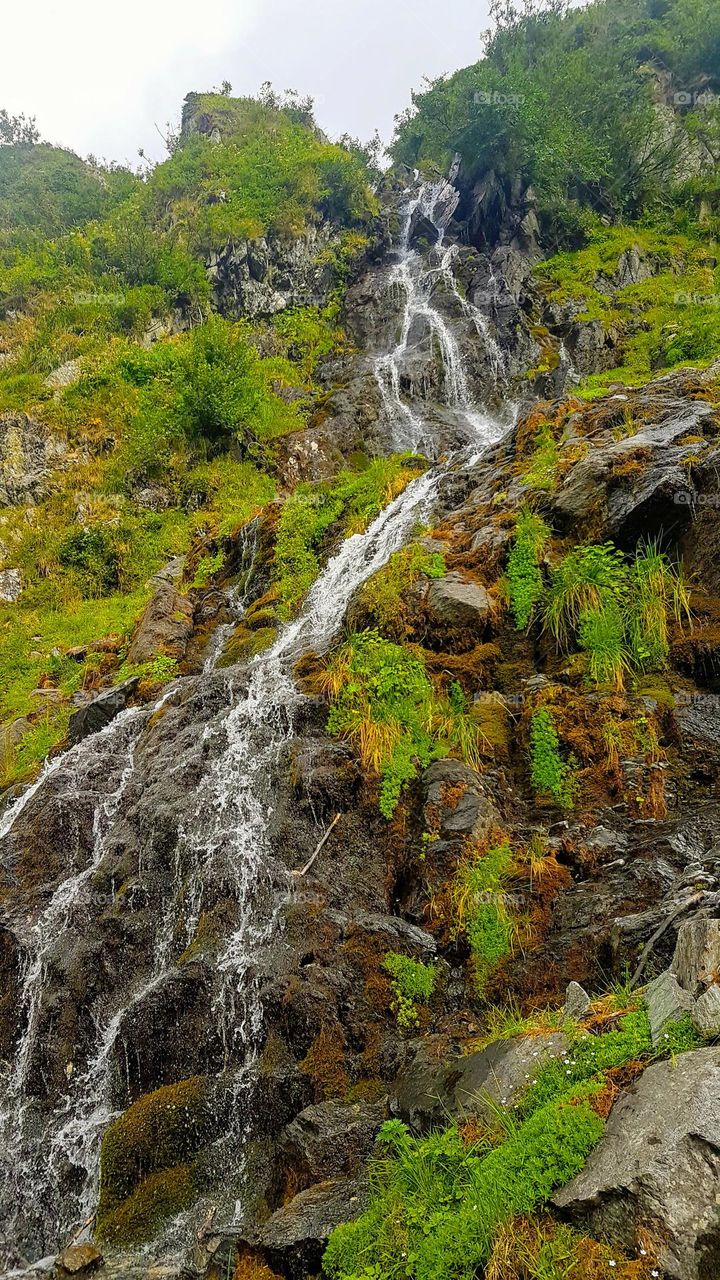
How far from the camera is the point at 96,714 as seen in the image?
A: 410 inches

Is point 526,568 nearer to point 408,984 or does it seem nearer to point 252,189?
point 408,984

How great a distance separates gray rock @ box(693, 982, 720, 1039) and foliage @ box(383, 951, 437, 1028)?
9.12 ft

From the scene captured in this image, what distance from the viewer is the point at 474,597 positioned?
26.1ft

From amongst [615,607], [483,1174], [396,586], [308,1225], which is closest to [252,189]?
[396,586]

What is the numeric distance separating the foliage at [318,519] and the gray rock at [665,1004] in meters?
Result: 8.87

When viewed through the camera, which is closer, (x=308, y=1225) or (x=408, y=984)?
(x=308, y=1225)

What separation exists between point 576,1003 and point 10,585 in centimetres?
1793

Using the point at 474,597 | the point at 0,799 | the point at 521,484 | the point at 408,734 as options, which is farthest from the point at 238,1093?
the point at 521,484

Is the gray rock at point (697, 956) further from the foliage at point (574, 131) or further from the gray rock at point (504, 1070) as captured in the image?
the foliage at point (574, 131)

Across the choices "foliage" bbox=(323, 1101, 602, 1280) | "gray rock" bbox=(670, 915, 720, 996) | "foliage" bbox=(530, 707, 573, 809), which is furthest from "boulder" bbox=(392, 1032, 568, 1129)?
"foliage" bbox=(530, 707, 573, 809)

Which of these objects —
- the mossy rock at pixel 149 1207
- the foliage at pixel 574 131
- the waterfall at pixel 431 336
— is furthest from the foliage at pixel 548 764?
the foliage at pixel 574 131

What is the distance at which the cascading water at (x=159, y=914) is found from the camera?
17.9ft

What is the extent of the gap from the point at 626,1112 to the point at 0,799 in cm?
945

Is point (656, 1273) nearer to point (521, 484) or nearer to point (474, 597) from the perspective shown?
point (474, 597)
